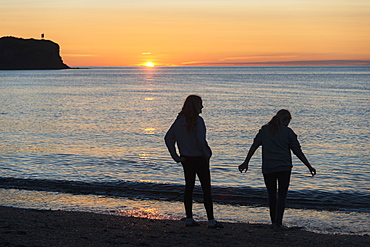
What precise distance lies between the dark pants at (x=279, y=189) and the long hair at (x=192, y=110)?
1334mm

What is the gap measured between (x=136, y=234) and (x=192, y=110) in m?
1.93

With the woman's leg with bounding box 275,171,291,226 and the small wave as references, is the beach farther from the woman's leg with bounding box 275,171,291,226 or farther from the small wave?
the small wave

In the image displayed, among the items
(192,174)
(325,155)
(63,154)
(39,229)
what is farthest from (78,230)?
(325,155)

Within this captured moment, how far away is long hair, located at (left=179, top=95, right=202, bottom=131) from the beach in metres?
1.56

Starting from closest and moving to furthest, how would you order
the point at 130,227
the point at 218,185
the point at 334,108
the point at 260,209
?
the point at 130,227 → the point at 260,209 → the point at 218,185 → the point at 334,108

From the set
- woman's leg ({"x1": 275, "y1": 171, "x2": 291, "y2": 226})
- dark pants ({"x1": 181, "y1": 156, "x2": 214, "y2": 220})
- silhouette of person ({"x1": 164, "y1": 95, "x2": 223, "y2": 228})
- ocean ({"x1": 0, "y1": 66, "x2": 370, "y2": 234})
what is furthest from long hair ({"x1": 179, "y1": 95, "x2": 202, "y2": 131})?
ocean ({"x1": 0, "y1": 66, "x2": 370, "y2": 234})

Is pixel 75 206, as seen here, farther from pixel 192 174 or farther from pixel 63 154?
pixel 63 154

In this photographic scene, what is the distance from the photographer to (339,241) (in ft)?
21.6

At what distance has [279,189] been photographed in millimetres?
6852

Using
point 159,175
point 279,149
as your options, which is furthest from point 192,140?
point 159,175

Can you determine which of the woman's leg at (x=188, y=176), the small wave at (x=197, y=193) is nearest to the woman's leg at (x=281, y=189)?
the woman's leg at (x=188, y=176)

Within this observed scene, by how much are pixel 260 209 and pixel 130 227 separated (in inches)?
123

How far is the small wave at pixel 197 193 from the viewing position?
980 centimetres

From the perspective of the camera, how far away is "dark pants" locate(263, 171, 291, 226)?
6.76 metres
